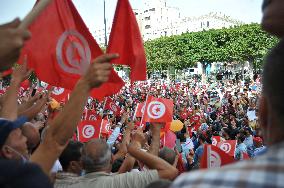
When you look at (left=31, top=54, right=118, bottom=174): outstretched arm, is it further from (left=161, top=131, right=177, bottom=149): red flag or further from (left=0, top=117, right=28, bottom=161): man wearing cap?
(left=161, top=131, right=177, bottom=149): red flag

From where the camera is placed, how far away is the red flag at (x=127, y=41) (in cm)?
401

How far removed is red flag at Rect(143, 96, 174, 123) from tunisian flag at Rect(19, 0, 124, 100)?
2549 millimetres

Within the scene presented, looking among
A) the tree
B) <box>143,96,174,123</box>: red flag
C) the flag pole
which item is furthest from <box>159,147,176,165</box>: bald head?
the tree

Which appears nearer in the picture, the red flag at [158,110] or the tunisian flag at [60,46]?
the tunisian flag at [60,46]

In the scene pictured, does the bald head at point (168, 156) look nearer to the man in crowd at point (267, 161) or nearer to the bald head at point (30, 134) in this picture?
the bald head at point (30, 134)

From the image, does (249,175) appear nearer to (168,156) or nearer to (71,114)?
(71,114)

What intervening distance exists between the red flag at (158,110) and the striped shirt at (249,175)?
5315mm

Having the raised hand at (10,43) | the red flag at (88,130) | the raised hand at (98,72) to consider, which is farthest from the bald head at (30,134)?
the red flag at (88,130)

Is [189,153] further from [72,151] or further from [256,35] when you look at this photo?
[256,35]

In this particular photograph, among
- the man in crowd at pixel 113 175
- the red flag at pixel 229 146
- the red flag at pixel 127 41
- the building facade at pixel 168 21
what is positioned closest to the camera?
the man in crowd at pixel 113 175

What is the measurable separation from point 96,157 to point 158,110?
3903 mm

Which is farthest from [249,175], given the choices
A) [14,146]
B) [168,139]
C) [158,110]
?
[168,139]

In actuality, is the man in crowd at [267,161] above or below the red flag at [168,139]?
above

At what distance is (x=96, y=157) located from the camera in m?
2.76
